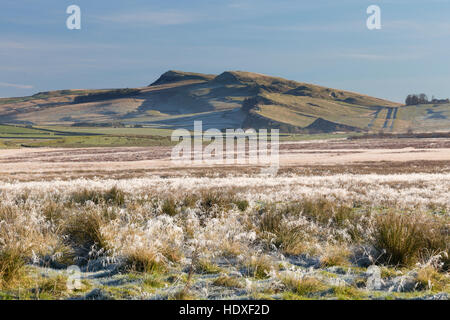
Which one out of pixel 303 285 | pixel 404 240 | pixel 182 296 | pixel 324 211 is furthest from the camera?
pixel 324 211

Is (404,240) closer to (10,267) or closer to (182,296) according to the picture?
(182,296)

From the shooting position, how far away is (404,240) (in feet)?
26.9

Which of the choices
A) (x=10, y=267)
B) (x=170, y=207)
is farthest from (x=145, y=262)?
(x=170, y=207)

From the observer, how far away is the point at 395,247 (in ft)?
26.8

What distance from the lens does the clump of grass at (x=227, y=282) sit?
22.9 ft

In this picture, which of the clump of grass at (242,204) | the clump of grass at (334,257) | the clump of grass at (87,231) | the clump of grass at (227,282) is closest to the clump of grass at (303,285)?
the clump of grass at (227,282)

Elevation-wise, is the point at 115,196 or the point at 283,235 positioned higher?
the point at 283,235

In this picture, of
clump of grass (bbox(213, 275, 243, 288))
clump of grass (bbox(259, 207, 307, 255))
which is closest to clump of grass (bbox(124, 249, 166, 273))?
clump of grass (bbox(213, 275, 243, 288))

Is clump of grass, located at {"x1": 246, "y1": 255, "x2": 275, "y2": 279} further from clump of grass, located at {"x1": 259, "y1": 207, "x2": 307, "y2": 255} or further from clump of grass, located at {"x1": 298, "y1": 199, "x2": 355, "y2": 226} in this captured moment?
clump of grass, located at {"x1": 298, "y1": 199, "x2": 355, "y2": 226}

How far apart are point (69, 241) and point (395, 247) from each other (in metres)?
6.91

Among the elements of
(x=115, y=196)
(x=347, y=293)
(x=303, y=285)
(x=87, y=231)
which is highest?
(x=87, y=231)

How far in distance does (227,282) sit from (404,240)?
3.70 meters
